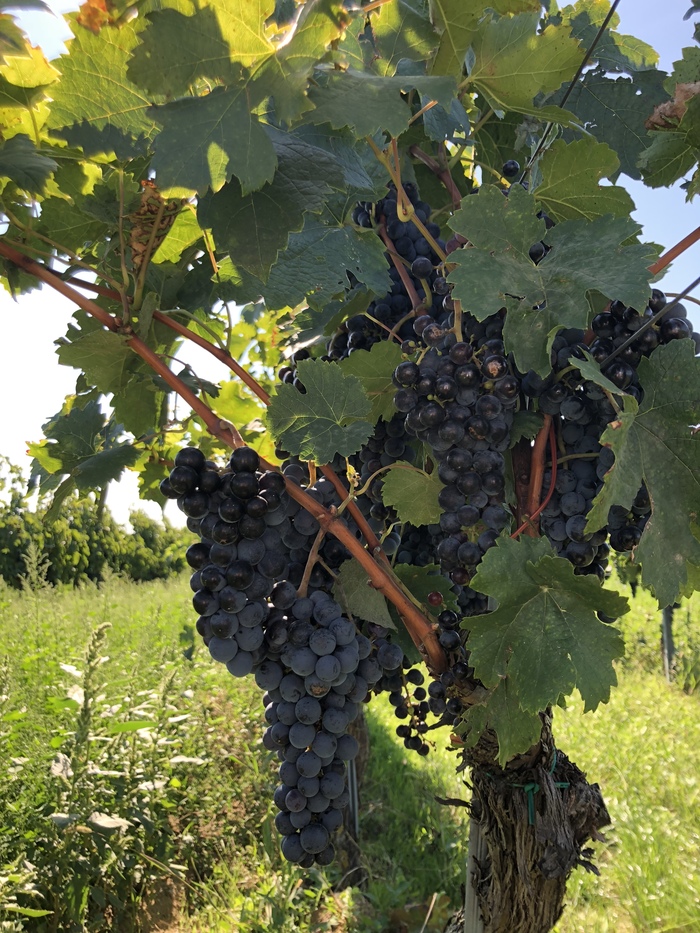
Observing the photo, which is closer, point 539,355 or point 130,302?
point 539,355

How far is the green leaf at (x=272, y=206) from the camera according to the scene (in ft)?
3.16

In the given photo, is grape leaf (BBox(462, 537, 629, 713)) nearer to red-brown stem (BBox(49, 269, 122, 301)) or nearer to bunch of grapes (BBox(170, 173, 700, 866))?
bunch of grapes (BBox(170, 173, 700, 866))

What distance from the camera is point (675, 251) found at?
1124mm

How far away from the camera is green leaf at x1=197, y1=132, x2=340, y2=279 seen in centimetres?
96

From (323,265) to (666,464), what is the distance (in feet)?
2.23

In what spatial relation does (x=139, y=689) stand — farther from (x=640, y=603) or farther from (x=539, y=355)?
(x=640, y=603)

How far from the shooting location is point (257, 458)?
1.12 m

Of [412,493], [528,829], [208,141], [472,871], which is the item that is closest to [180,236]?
[208,141]

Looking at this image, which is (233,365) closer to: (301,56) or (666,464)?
(301,56)

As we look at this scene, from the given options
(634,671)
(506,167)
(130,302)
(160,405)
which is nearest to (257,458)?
(130,302)

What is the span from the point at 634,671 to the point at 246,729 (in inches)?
183

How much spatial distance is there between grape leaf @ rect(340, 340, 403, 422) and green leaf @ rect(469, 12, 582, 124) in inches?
18.0

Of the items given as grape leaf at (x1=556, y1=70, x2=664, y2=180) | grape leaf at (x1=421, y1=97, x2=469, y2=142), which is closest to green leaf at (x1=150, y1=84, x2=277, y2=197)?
grape leaf at (x1=421, y1=97, x2=469, y2=142)

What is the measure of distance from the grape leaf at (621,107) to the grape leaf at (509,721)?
1.17 m
